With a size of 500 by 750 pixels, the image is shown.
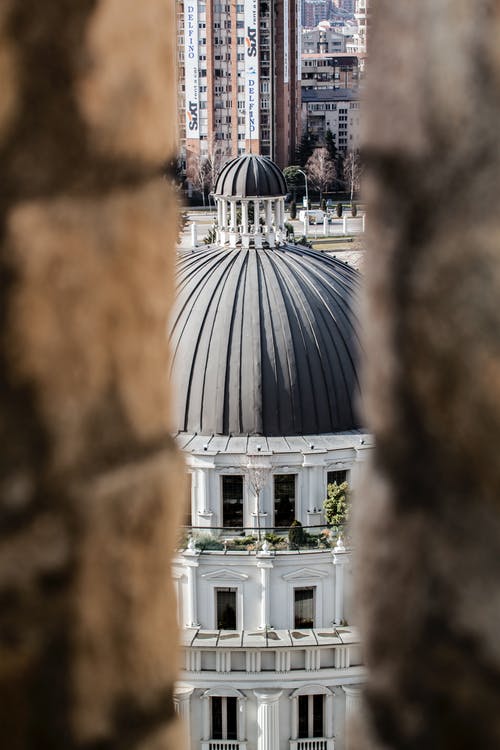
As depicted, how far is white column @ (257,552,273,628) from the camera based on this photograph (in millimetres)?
22547

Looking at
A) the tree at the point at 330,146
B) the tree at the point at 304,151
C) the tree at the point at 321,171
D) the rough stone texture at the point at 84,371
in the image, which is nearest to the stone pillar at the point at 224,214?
the rough stone texture at the point at 84,371

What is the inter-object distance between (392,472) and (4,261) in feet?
1.80

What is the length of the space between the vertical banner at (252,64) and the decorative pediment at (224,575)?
57511mm

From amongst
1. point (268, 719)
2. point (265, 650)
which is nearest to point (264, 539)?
point (265, 650)

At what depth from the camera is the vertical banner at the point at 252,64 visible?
78.4 m

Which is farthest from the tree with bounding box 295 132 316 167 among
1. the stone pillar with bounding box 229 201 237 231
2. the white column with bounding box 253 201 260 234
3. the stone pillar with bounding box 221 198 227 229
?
the white column with bounding box 253 201 260 234

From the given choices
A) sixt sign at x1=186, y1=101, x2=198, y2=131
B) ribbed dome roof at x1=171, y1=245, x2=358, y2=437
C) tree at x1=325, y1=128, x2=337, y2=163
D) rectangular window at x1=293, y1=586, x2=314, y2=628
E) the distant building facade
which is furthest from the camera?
the distant building facade

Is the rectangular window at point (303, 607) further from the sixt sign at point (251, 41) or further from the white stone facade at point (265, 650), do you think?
the sixt sign at point (251, 41)

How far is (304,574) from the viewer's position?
74.8ft

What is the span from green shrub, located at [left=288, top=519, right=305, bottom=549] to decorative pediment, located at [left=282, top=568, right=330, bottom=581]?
437 mm

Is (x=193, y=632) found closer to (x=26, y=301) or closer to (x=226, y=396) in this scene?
(x=226, y=396)

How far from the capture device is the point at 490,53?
5.24 ft

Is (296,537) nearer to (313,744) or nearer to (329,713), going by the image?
(329,713)

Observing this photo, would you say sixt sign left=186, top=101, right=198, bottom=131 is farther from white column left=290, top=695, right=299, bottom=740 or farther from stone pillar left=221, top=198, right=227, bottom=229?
white column left=290, top=695, right=299, bottom=740
